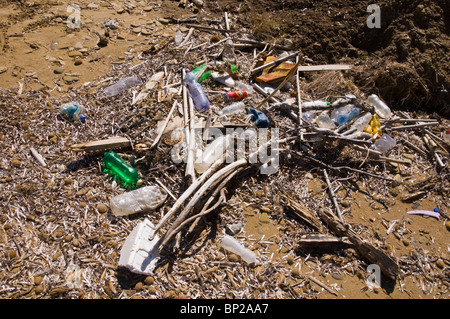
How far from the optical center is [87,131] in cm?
377

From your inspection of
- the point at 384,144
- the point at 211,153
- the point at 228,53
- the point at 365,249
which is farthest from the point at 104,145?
the point at 384,144

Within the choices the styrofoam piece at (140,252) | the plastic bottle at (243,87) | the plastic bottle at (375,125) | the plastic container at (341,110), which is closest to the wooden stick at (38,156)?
the styrofoam piece at (140,252)

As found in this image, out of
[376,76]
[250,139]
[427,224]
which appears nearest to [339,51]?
[376,76]

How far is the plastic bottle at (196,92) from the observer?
4.00 m

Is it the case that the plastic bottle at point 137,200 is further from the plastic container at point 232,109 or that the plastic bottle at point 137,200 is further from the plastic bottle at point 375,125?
the plastic bottle at point 375,125

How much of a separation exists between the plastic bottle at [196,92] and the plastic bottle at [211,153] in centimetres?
65

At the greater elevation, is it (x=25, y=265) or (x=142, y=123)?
(x=142, y=123)

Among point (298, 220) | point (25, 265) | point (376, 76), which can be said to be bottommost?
point (25, 265)

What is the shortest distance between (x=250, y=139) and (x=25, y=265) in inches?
105

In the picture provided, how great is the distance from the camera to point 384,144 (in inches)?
159

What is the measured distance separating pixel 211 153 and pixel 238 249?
3.71 ft

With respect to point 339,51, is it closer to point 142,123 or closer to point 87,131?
point 142,123

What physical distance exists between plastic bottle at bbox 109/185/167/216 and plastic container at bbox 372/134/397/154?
2.97 metres

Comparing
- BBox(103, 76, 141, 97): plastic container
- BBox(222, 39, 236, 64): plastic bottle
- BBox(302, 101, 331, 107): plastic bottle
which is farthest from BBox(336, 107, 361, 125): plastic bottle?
BBox(103, 76, 141, 97): plastic container
